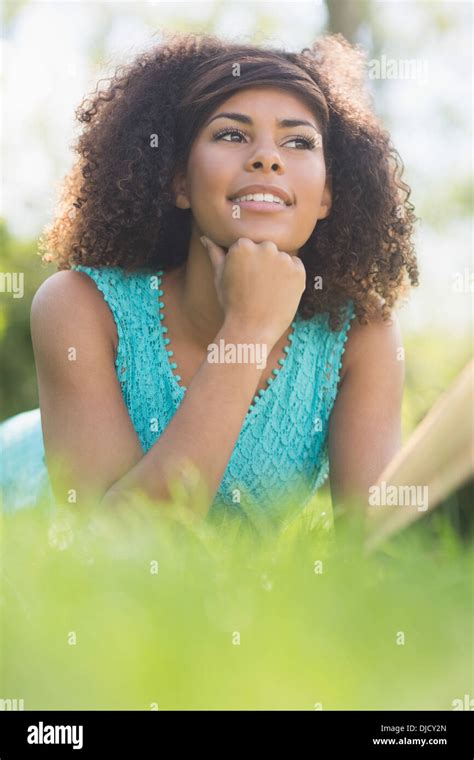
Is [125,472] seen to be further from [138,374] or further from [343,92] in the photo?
[343,92]

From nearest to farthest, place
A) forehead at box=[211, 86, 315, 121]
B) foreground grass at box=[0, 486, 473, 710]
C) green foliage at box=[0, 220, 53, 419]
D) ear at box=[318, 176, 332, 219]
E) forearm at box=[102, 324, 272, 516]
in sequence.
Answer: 1. foreground grass at box=[0, 486, 473, 710]
2. forearm at box=[102, 324, 272, 516]
3. forehead at box=[211, 86, 315, 121]
4. ear at box=[318, 176, 332, 219]
5. green foliage at box=[0, 220, 53, 419]

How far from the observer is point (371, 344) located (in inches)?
114

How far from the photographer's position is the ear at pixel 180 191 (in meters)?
2.83

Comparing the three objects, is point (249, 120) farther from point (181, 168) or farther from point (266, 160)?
point (181, 168)

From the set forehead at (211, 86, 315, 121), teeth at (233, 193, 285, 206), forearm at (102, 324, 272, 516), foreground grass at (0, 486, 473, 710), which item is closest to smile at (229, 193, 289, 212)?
teeth at (233, 193, 285, 206)

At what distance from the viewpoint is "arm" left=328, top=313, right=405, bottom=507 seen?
263 centimetres

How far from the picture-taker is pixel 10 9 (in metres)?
9.12

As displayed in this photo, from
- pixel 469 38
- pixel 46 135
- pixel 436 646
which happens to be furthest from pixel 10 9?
pixel 436 646

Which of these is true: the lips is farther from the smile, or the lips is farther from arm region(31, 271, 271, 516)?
arm region(31, 271, 271, 516)

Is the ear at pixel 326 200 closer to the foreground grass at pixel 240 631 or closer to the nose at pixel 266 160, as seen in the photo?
the nose at pixel 266 160

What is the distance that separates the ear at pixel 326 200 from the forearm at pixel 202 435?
85 cm

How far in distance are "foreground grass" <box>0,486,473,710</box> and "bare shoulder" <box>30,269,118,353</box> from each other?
1398 millimetres
